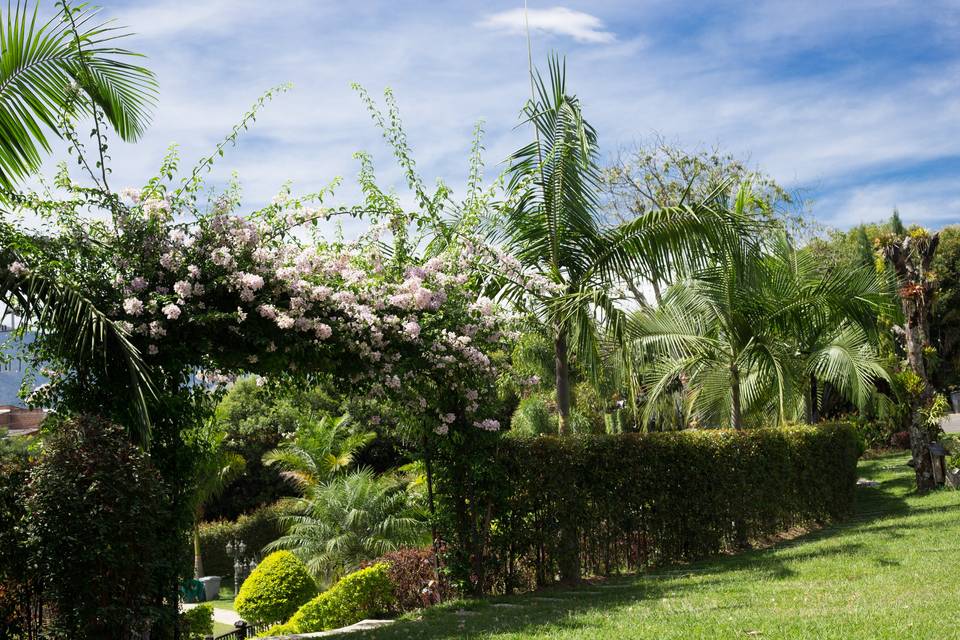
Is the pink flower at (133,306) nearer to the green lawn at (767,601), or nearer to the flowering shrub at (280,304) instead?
the flowering shrub at (280,304)

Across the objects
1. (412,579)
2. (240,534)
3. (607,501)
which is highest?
(607,501)

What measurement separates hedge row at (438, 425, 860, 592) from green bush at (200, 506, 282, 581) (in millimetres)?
19975

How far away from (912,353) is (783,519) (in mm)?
6259

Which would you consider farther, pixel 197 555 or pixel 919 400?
pixel 197 555

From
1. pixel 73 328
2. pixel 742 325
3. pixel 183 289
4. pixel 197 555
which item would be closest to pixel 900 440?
pixel 742 325

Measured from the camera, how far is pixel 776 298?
50.3 feet

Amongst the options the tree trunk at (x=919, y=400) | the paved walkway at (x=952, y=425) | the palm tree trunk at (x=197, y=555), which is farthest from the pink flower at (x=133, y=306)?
the paved walkway at (x=952, y=425)

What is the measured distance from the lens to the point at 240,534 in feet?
99.3

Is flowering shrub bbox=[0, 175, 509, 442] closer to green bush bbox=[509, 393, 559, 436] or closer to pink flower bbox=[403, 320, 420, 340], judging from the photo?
pink flower bbox=[403, 320, 420, 340]

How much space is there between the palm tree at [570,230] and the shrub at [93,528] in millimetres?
6110

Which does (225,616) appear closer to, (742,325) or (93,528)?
(742,325)

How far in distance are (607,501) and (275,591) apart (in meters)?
6.76

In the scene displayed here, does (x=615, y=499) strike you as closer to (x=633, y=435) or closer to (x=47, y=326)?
(x=633, y=435)

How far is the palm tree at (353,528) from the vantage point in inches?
736
